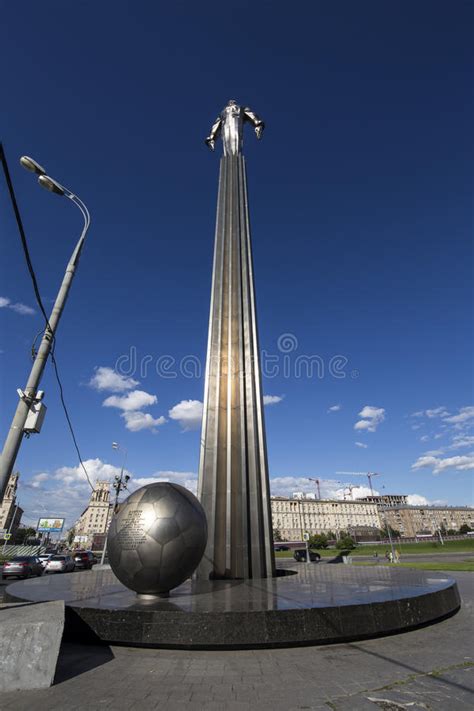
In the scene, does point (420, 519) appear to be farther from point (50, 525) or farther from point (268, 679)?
point (268, 679)

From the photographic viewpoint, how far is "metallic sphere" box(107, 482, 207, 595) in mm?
7426

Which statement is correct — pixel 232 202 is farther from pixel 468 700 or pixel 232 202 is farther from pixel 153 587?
pixel 468 700

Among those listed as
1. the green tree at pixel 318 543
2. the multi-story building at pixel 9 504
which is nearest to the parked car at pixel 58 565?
the green tree at pixel 318 543

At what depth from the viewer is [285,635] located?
6.03m

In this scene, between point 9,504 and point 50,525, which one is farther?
point 9,504

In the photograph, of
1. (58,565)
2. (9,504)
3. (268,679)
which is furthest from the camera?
(9,504)

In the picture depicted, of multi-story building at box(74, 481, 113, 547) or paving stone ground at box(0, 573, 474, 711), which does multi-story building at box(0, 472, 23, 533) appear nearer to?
multi-story building at box(74, 481, 113, 547)

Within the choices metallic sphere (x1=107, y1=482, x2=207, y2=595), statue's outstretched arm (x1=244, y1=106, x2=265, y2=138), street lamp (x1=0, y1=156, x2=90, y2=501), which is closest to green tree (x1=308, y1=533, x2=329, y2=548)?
statue's outstretched arm (x1=244, y1=106, x2=265, y2=138)

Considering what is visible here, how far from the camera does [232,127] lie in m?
25.6

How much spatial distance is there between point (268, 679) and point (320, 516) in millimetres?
139922

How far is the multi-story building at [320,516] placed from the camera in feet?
401

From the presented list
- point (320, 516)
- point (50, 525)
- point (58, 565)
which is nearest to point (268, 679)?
point (58, 565)

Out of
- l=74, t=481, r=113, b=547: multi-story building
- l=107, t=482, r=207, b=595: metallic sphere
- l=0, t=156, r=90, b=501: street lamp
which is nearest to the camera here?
l=0, t=156, r=90, b=501: street lamp

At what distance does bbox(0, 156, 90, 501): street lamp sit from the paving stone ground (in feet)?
9.07
